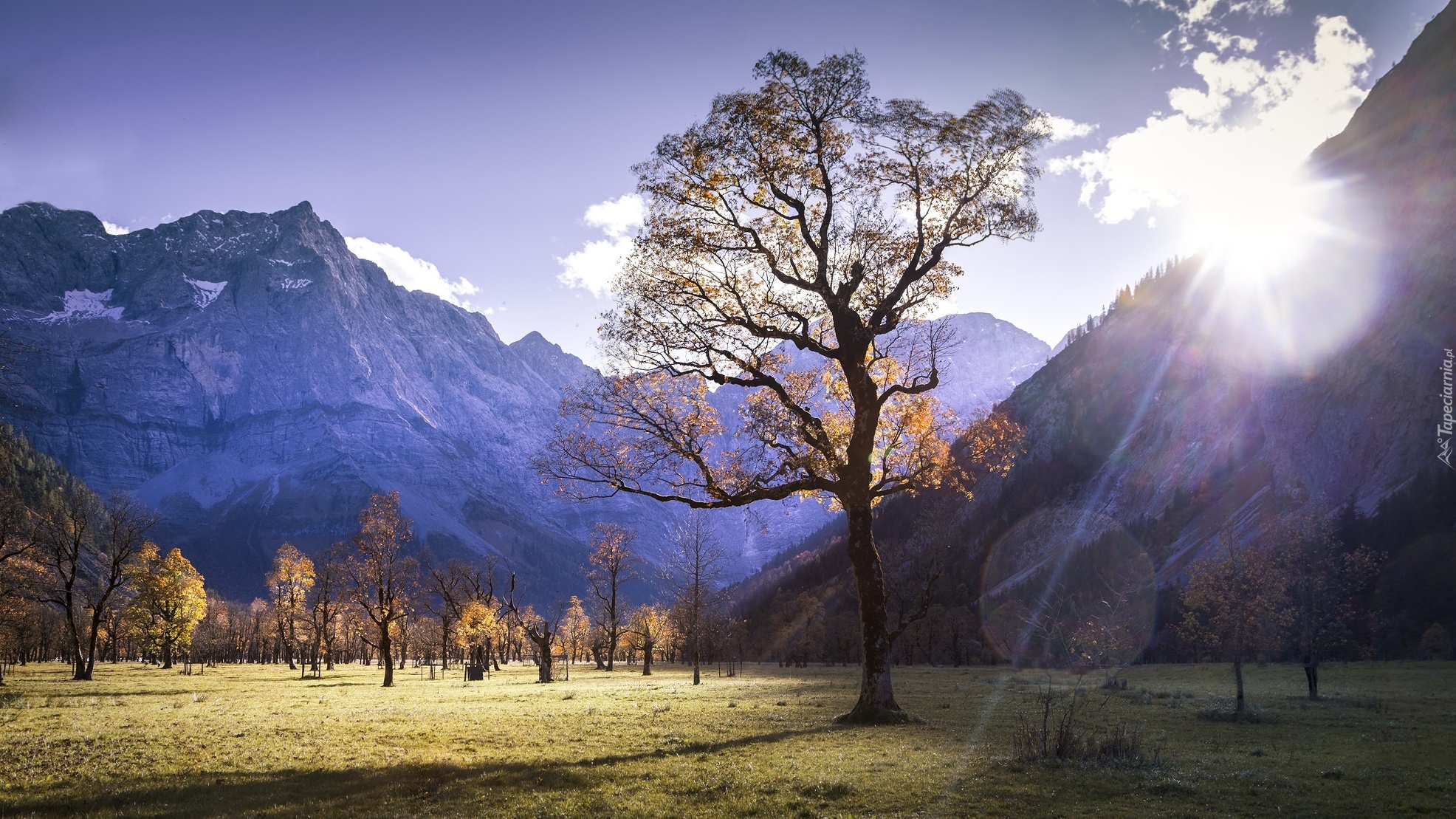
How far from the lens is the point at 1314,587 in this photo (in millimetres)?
39844

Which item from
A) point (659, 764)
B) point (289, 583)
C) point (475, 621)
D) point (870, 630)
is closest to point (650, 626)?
point (475, 621)

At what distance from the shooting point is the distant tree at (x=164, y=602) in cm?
7556

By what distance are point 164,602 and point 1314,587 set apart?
96364 millimetres

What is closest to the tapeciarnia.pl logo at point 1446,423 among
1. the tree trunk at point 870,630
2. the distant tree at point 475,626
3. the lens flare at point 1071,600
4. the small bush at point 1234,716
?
the lens flare at point 1071,600

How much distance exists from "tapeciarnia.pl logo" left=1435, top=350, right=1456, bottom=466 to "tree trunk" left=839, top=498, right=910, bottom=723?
110710 mm

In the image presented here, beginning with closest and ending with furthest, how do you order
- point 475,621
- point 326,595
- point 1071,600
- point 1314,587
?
1. point 1314,587
2. point 475,621
3. point 326,595
4. point 1071,600

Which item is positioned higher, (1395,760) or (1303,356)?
(1303,356)

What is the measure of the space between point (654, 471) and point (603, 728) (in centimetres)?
782

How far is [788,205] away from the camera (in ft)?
82.2

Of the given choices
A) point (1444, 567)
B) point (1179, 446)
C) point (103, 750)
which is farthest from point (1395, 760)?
point (1179, 446)

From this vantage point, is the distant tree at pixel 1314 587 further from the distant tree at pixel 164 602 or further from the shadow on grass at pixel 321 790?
the distant tree at pixel 164 602

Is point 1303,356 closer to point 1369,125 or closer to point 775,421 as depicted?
point 1369,125

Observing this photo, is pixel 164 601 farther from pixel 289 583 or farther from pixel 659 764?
pixel 659 764

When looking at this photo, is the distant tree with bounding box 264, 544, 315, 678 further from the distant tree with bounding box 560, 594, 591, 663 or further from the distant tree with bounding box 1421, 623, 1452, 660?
the distant tree with bounding box 1421, 623, 1452, 660
